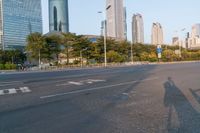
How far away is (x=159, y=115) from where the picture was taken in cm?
788

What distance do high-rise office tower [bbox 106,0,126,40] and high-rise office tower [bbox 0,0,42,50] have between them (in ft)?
106

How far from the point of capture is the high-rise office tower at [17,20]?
385 ft

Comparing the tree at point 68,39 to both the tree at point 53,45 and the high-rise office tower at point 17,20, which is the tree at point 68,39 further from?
the high-rise office tower at point 17,20

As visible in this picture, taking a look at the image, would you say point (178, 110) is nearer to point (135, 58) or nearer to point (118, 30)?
point (135, 58)

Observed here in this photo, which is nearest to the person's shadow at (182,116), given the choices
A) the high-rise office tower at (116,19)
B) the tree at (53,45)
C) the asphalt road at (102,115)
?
the asphalt road at (102,115)

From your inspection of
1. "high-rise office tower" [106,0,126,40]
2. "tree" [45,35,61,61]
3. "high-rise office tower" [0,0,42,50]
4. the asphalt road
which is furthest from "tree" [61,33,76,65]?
the asphalt road

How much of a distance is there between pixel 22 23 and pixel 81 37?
2117 inches

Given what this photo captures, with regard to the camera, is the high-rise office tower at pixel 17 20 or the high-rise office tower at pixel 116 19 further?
the high-rise office tower at pixel 116 19

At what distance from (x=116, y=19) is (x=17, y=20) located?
4815 cm

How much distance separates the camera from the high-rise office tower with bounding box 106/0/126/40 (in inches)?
5827

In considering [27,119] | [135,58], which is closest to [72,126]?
[27,119]

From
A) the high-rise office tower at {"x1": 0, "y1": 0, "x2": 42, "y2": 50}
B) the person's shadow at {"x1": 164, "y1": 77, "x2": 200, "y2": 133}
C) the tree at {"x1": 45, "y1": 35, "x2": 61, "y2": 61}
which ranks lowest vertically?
the person's shadow at {"x1": 164, "y1": 77, "x2": 200, "y2": 133}

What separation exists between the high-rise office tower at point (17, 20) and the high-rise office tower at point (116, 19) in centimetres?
3241

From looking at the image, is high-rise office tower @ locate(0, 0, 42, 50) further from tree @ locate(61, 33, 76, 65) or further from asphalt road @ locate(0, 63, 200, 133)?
asphalt road @ locate(0, 63, 200, 133)
